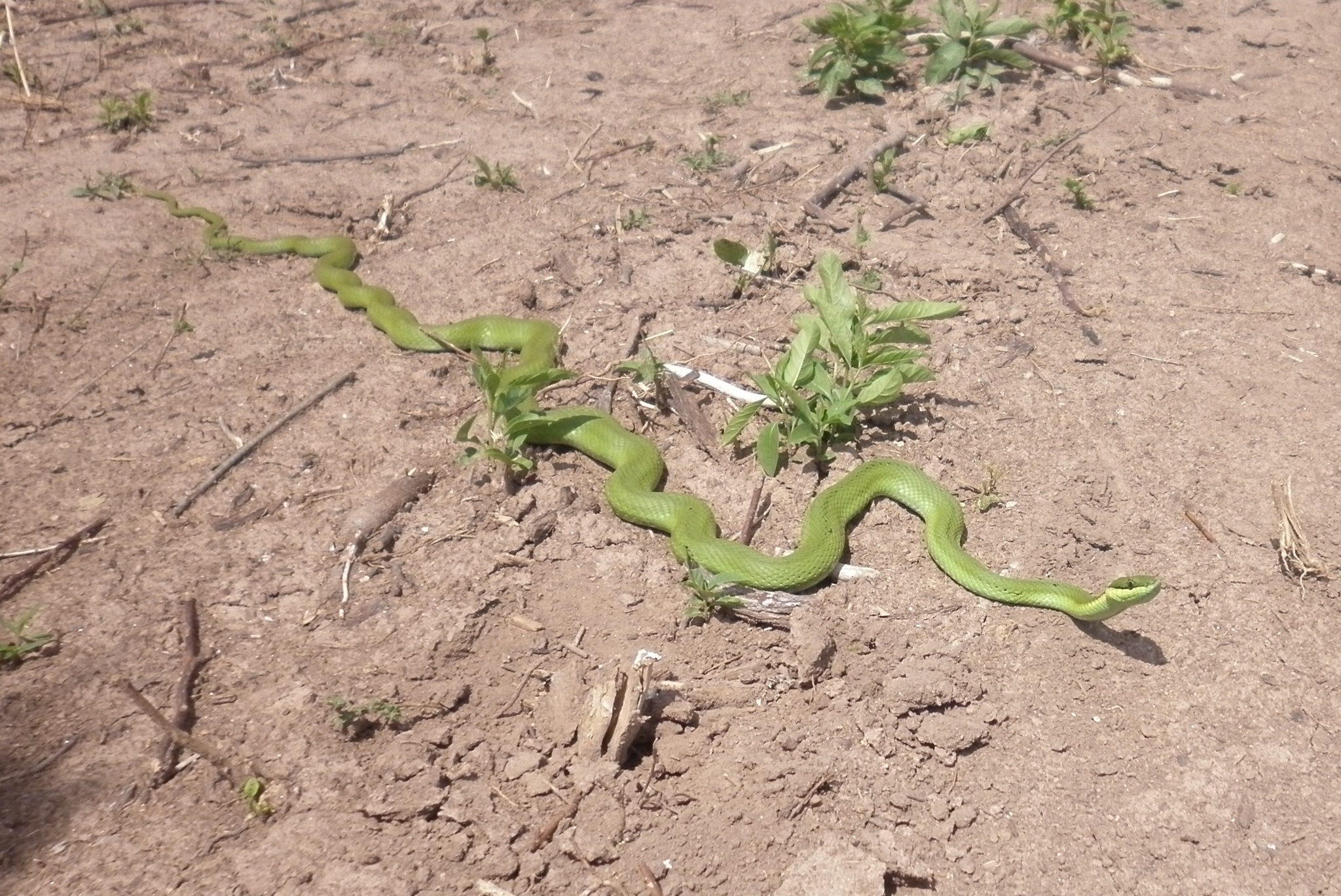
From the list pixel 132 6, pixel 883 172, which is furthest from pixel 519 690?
pixel 132 6

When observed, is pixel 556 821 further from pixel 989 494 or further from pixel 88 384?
pixel 88 384

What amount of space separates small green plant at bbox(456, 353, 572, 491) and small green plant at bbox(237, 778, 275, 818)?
1.68 meters

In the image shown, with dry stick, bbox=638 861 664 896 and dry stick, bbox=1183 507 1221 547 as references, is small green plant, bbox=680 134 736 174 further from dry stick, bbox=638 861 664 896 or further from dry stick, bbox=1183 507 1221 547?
dry stick, bbox=638 861 664 896

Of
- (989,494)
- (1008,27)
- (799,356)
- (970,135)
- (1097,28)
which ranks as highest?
(1008,27)

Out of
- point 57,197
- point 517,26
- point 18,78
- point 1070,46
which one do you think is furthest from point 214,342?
point 1070,46

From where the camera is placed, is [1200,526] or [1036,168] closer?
[1200,526]

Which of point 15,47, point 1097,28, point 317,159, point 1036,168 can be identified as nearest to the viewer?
point 1036,168

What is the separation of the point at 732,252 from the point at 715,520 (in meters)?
2.18

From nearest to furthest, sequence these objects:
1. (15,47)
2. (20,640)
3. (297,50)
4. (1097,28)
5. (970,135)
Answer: (20,640) < (970,135) < (1097,28) < (15,47) < (297,50)

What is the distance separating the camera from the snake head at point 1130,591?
3551mm

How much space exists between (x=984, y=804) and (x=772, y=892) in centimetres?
88

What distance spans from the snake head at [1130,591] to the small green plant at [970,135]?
4458mm

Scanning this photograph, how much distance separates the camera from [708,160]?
691 centimetres

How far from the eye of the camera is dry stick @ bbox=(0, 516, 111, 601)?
3.92 m
